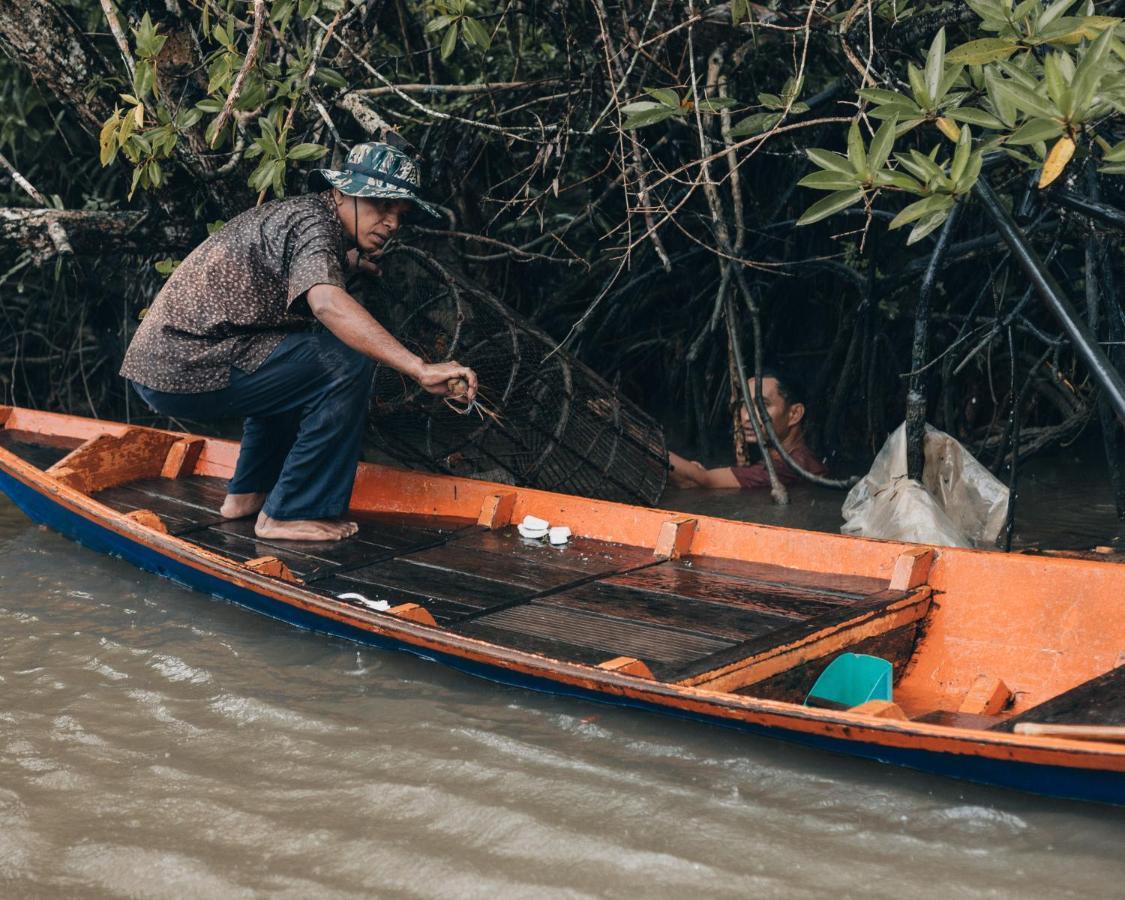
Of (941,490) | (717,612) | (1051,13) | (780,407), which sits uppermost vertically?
(1051,13)

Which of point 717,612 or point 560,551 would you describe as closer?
point 717,612

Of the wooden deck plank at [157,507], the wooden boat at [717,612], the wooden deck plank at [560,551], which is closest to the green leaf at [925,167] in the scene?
the wooden boat at [717,612]

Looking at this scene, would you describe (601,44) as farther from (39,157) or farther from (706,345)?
(39,157)

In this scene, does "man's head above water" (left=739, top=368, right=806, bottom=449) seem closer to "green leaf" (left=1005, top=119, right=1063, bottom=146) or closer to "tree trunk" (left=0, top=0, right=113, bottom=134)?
"green leaf" (left=1005, top=119, right=1063, bottom=146)

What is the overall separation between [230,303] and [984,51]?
257 cm

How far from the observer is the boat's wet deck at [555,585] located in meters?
3.28

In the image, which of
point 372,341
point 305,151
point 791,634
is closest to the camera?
point 791,634

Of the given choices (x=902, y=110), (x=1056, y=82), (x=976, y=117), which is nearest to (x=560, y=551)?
(x=902, y=110)

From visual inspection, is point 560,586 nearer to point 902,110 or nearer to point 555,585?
point 555,585

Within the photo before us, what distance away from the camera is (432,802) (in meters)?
2.71

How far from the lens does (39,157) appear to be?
21.9 ft

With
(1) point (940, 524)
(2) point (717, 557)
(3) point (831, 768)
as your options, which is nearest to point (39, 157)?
(2) point (717, 557)

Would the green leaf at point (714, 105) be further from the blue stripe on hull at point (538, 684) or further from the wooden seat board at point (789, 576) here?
the blue stripe on hull at point (538, 684)

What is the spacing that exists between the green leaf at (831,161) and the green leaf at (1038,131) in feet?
1.20
